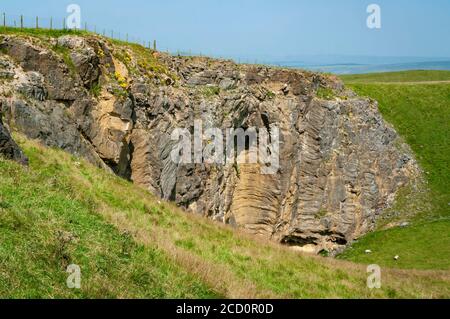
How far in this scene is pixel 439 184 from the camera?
62719 mm

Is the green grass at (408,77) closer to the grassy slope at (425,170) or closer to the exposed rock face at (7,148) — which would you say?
the grassy slope at (425,170)

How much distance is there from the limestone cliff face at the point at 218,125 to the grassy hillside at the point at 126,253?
8230 mm

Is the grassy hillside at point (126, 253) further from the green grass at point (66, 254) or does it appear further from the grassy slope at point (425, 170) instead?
the grassy slope at point (425, 170)

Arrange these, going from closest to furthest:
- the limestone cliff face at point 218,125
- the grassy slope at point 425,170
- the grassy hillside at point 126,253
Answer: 1. the grassy hillside at point 126,253
2. the limestone cliff face at point 218,125
3. the grassy slope at point 425,170

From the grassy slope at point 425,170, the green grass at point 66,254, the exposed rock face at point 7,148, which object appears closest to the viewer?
the green grass at point 66,254

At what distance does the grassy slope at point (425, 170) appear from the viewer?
4838 cm

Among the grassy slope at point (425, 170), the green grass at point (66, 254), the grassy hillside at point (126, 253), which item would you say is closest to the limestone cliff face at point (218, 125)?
the grassy slope at point (425, 170)

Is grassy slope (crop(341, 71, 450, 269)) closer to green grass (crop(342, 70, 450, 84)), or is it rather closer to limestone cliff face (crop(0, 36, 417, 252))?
limestone cliff face (crop(0, 36, 417, 252))

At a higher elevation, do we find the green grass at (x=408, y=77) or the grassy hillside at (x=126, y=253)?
the green grass at (x=408, y=77)

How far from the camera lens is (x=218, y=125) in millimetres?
49844

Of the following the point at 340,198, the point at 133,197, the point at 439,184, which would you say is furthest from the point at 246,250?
the point at 439,184

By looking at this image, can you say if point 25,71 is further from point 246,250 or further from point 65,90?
point 246,250

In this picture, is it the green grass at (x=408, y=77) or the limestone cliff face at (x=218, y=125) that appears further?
the green grass at (x=408, y=77)
